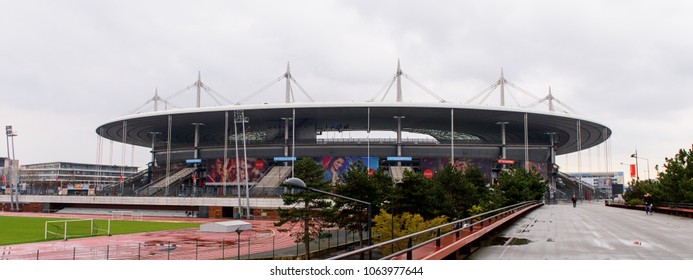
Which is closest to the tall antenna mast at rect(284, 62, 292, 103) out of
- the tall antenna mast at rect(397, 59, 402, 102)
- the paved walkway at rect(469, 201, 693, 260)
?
the tall antenna mast at rect(397, 59, 402, 102)

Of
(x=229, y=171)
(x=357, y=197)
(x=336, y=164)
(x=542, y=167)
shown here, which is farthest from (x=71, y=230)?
(x=542, y=167)

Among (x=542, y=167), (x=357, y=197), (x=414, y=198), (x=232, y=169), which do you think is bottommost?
(x=414, y=198)

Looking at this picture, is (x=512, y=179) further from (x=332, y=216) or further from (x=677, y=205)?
(x=332, y=216)

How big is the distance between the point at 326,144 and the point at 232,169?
60.2 feet

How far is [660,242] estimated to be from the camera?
18.0 meters

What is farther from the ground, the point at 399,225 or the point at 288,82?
the point at 288,82

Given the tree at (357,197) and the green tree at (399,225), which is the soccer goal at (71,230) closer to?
the tree at (357,197)

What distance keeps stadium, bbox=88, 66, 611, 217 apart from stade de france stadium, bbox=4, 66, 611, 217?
171mm

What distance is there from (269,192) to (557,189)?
185ft

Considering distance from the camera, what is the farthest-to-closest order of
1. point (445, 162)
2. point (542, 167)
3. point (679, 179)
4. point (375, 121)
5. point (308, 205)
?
1. point (542, 167)
2. point (375, 121)
3. point (445, 162)
4. point (679, 179)
5. point (308, 205)

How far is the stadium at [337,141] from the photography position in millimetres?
83250

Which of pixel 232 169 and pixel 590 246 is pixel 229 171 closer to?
pixel 232 169

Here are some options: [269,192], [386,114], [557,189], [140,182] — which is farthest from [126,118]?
[557,189]

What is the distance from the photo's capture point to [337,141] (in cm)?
9088
